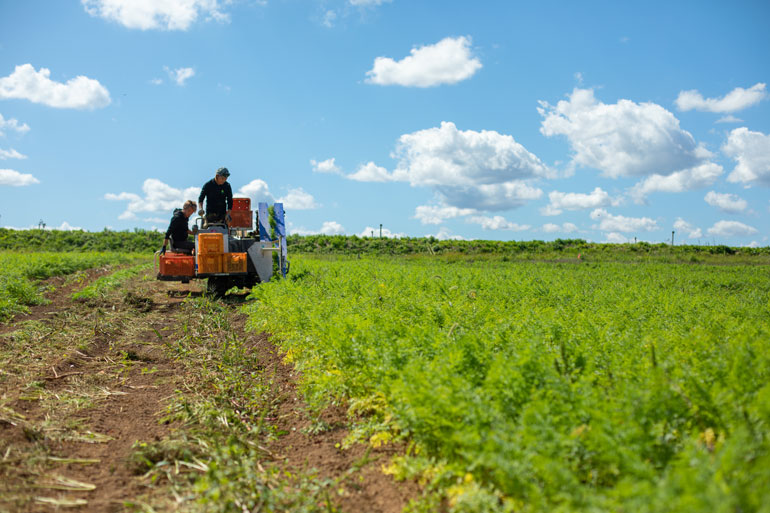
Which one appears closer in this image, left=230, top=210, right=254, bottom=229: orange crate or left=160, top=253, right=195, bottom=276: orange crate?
left=160, top=253, right=195, bottom=276: orange crate

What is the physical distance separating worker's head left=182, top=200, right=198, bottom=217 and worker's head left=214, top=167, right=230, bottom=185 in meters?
0.93

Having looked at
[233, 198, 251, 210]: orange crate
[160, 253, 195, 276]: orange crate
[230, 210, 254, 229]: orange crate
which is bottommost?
[160, 253, 195, 276]: orange crate

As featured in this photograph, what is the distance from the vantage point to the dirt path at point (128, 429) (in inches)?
147

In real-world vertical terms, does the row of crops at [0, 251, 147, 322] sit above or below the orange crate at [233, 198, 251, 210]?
below

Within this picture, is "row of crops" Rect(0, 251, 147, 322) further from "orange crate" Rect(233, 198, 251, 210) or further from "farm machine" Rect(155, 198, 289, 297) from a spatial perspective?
"orange crate" Rect(233, 198, 251, 210)

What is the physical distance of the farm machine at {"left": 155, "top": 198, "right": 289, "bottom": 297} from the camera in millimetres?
12220

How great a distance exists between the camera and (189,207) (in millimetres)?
12953

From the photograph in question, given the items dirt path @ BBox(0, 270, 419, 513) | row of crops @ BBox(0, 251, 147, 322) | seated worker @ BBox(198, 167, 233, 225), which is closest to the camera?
dirt path @ BBox(0, 270, 419, 513)

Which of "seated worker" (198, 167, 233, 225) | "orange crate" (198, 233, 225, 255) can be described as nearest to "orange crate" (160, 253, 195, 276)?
"orange crate" (198, 233, 225, 255)

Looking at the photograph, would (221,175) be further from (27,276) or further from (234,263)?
(27,276)

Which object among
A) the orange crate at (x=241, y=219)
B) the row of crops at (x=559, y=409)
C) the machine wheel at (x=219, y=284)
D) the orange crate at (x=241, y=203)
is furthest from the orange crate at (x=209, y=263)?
the row of crops at (x=559, y=409)

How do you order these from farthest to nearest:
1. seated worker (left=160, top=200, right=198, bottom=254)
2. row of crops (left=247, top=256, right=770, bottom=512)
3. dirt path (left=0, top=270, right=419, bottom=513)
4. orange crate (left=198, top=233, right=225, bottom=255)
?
seated worker (left=160, top=200, right=198, bottom=254), orange crate (left=198, top=233, right=225, bottom=255), dirt path (left=0, top=270, right=419, bottom=513), row of crops (left=247, top=256, right=770, bottom=512)

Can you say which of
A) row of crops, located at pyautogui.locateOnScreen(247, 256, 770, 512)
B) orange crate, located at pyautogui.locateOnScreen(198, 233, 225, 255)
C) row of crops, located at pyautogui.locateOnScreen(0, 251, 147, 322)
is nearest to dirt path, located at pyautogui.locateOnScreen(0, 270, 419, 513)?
row of crops, located at pyautogui.locateOnScreen(247, 256, 770, 512)

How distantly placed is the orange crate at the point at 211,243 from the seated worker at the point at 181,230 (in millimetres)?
978
